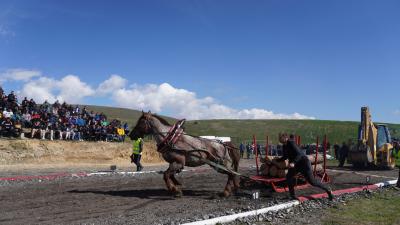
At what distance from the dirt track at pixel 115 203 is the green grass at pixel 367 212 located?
5.92 ft

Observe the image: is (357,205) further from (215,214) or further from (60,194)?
(60,194)

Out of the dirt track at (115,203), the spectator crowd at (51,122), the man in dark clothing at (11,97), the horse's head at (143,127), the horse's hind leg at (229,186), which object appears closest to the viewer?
the dirt track at (115,203)

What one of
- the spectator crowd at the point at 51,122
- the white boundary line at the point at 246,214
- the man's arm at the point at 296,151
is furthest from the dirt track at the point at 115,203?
the spectator crowd at the point at 51,122

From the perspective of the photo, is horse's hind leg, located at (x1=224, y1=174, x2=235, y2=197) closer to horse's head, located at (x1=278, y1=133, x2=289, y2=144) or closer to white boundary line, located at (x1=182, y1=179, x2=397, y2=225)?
horse's head, located at (x1=278, y1=133, x2=289, y2=144)

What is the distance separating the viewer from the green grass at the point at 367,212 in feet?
33.5

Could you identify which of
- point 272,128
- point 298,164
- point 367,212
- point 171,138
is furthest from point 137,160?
point 272,128

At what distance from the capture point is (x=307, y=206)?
38.8 ft

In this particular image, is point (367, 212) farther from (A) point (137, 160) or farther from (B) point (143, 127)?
(A) point (137, 160)

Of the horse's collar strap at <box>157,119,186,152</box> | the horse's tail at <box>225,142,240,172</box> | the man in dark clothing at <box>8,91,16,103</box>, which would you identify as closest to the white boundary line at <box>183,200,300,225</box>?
the horse's tail at <box>225,142,240,172</box>

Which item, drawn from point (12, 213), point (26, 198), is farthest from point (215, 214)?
point (26, 198)

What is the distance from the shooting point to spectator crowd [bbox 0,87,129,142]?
97.0 ft

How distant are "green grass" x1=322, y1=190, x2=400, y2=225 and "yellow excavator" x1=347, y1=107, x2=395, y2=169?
14297 mm

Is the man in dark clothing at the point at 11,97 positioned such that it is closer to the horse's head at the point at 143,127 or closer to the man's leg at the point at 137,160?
the man's leg at the point at 137,160

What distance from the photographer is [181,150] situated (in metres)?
13.2
